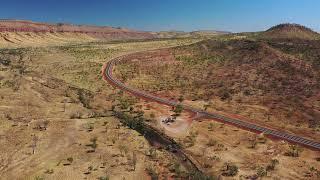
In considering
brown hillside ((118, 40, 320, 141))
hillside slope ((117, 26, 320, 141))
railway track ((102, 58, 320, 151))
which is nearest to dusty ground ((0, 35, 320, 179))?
railway track ((102, 58, 320, 151))

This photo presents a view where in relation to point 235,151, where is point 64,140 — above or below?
above

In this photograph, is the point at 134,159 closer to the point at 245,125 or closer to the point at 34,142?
the point at 34,142

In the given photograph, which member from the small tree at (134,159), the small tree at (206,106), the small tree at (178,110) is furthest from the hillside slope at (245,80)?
the small tree at (134,159)

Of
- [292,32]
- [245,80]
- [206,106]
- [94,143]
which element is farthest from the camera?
[292,32]

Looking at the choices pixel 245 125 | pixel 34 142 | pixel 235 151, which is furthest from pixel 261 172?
pixel 34 142

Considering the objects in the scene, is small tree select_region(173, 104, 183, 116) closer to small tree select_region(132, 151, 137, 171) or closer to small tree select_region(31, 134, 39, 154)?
small tree select_region(132, 151, 137, 171)

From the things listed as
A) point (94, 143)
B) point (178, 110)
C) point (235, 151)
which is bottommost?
point (235, 151)

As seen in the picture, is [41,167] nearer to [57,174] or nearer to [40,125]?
[57,174]

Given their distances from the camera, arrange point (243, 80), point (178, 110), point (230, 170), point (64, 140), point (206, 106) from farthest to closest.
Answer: point (243, 80)
point (206, 106)
point (178, 110)
point (64, 140)
point (230, 170)

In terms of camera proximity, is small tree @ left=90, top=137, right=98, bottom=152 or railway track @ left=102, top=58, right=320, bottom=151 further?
railway track @ left=102, top=58, right=320, bottom=151
